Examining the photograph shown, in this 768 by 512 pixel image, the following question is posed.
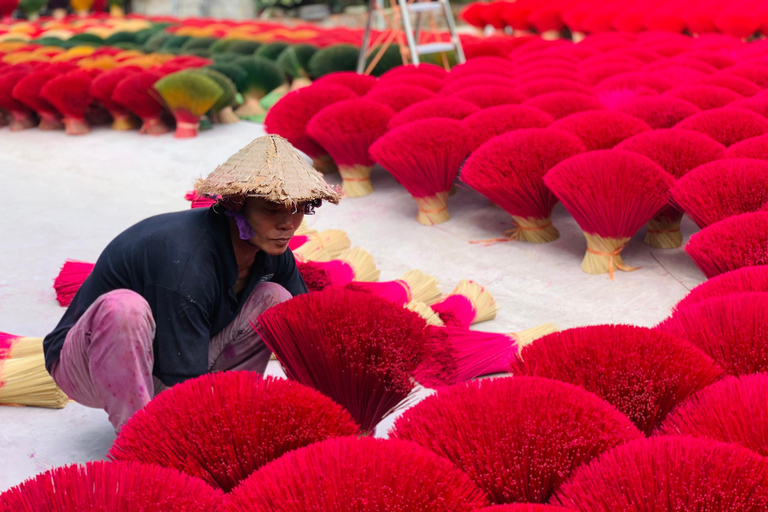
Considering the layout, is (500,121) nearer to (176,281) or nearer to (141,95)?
(176,281)

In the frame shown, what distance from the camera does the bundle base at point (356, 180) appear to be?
363 centimetres

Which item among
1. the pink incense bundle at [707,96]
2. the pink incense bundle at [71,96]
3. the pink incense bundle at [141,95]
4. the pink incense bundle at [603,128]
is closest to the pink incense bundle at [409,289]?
the pink incense bundle at [603,128]

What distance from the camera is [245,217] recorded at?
160 cm

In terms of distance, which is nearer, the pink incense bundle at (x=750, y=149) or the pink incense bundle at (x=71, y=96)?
the pink incense bundle at (x=750, y=149)

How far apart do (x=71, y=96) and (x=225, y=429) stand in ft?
12.6

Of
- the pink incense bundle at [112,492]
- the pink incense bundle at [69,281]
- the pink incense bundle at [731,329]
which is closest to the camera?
the pink incense bundle at [112,492]

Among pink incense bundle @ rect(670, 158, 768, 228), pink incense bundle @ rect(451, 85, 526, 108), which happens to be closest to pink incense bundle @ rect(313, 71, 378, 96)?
pink incense bundle @ rect(451, 85, 526, 108)

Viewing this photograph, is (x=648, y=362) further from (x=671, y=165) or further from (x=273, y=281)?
(x=671, y=165)

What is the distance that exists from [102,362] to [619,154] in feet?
5.45

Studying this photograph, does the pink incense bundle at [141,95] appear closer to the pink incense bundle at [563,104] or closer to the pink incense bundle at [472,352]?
the pink incense bundle at [563,104]

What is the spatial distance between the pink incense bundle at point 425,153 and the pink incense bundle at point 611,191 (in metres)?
0.48

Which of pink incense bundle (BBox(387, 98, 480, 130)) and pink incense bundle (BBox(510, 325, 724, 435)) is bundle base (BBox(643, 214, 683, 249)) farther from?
pink incense bundle (BBox(510, 325, 724, 435))

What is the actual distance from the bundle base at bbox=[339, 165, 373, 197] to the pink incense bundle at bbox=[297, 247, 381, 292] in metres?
0.90

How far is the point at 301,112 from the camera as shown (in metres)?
3.74
